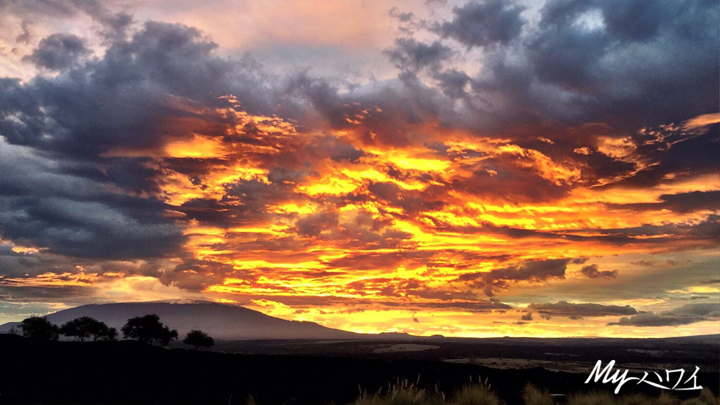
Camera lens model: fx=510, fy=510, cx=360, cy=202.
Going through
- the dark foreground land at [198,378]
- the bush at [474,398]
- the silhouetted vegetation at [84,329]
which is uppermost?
the bush at [474,398]

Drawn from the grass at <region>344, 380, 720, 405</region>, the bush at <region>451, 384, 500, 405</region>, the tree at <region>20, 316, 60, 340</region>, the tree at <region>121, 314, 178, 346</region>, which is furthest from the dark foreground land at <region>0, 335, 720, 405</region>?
the tree at <region>20, 316, 60, 340</region>

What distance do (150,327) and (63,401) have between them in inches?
2284

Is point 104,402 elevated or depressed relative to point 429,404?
depressed

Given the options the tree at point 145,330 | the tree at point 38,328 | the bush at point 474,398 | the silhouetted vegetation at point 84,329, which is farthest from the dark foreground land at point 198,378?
the silhouetted vegetation at point 84,329

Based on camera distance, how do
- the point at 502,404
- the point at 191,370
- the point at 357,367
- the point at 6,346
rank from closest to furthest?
the point at 502,404 → the point at 191,370 → the point at 6,346 → the point at 357,367

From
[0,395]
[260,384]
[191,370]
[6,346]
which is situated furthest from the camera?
[6,346]

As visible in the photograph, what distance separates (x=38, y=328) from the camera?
77188 mm

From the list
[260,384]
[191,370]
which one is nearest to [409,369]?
[260,384]

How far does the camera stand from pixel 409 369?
163 feet

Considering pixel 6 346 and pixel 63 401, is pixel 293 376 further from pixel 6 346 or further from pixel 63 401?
pixel 6 346

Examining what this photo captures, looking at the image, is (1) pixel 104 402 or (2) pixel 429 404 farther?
→ (1) pixel 104 402

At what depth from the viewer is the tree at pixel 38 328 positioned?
76.9m

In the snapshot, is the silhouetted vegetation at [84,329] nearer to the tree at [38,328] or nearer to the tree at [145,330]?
the tree at [38,328]

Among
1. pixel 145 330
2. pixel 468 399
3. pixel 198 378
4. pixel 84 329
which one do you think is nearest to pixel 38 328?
pixel 84 329
